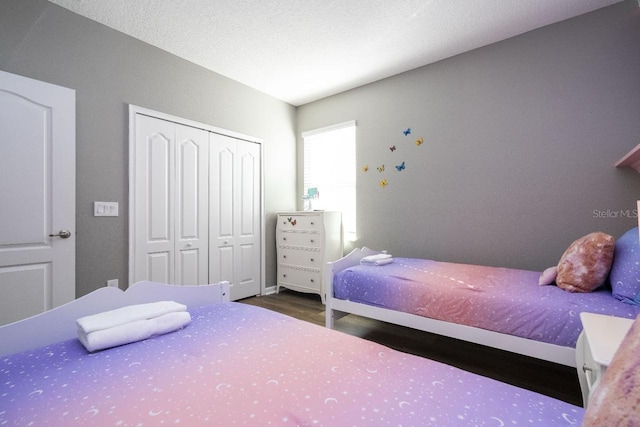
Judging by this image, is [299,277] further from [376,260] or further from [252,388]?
[252,388]

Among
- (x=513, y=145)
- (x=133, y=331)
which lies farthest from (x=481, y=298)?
(x=133, y=331)

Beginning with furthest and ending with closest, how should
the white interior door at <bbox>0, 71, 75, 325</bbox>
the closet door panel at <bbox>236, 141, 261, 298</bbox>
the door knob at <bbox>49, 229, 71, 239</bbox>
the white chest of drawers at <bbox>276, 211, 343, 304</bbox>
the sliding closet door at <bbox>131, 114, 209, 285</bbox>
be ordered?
1. the closet door panel at <bbox>236, 141, 261, 298</bbox>
2. the white chest of drawers at <bbox>276, 211, 343, 304</bbox>
3. the sliding closet door at <bbox>131, 114, 209, 285</bbox>
4. the door knob at <bbox>49, 229, 71, 239</bbox>
5. the white interior door at <bbox>0, 71, 75, 325</bbox>

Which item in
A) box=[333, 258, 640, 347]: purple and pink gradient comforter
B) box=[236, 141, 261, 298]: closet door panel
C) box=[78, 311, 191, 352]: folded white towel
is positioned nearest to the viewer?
box=[78, 311, 191, 352]: folded white towel

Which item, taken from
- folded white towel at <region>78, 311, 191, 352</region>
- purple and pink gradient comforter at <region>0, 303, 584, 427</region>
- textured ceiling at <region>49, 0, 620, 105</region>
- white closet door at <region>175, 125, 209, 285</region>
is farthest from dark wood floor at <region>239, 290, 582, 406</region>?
textured ceiling at <region>49, 0, 620, 105</region>

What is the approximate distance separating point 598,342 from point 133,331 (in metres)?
1.60

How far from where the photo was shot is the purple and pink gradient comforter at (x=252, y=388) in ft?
2.31

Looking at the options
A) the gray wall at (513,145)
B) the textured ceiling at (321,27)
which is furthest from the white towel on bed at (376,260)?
the textured ceiling at (321,27)

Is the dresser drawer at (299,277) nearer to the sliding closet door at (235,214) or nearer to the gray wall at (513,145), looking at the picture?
the sliding closet door at (235,214)

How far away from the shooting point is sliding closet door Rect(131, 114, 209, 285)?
106 inches

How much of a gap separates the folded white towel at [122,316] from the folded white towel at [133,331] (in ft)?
0.05

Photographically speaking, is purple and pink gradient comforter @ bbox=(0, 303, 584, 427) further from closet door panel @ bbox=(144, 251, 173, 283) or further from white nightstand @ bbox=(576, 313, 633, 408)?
closet door panel @ bbox=(144, 251, 173, 283)

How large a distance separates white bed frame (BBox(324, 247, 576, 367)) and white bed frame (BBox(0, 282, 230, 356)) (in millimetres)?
1103

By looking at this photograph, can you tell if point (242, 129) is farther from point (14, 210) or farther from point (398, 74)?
point (14, 210)

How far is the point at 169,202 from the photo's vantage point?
9.49 feet
